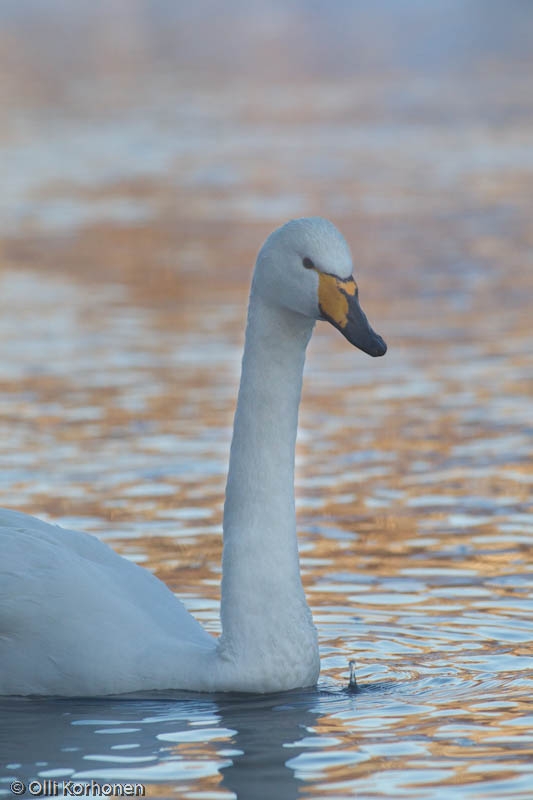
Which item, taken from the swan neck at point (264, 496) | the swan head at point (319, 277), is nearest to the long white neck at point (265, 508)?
the swan neck at point (264, 496)

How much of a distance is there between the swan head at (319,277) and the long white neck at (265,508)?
0.21 m

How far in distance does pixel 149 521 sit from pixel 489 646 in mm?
2756

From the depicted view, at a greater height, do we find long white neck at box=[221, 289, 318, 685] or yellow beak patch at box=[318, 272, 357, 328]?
yellow beak patch at box=[318, 272, 357, 328]

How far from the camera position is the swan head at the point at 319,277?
6.63 meters

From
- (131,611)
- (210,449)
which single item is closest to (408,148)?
(210,449)

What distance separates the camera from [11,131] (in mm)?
36625

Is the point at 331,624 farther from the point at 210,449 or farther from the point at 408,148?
the point at 408,148

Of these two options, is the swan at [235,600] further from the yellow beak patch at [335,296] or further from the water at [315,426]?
the yellow beak patch at [335,296]

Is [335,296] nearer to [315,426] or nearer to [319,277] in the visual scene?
[319,277]

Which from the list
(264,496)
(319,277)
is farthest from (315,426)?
(319,277)

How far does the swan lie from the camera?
697 cm

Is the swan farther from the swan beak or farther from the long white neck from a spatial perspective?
the swan beak

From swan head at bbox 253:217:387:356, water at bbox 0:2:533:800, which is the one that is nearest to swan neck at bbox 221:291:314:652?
swan head at bbox 253:217:387:356

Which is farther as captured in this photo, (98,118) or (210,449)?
(98,118)
